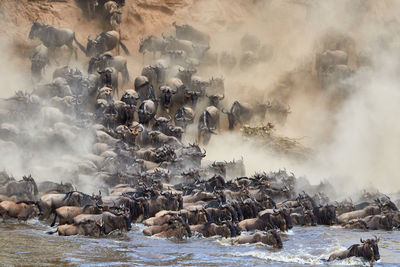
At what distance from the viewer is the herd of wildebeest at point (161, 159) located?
67.2 feet

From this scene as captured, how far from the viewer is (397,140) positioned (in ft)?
133

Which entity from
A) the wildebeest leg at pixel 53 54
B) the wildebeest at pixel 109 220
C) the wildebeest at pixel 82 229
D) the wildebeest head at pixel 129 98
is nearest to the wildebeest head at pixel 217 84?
the wildebeest head at pixel 129 98

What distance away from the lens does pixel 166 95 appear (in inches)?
1553

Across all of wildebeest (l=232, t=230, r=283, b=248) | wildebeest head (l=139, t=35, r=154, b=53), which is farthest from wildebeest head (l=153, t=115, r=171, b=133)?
wildebeest (l=232, t=230, r=283, b=248)

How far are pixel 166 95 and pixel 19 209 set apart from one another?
783 inches

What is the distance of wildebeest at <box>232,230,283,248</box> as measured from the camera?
1783 cm

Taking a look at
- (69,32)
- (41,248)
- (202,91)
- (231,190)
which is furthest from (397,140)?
(41,248)

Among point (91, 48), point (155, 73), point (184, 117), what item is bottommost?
point (184, 117)

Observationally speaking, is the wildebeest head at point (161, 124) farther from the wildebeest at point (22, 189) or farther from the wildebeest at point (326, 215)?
the wildebeest at point (326, 215)

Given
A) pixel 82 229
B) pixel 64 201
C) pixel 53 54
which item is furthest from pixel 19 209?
pixel 53 54

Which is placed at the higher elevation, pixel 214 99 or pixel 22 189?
pixel 214 99

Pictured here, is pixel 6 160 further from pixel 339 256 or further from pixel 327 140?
pixel 327 140

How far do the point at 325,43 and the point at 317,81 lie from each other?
148 inches

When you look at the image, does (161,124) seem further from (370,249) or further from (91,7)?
(370,249)
